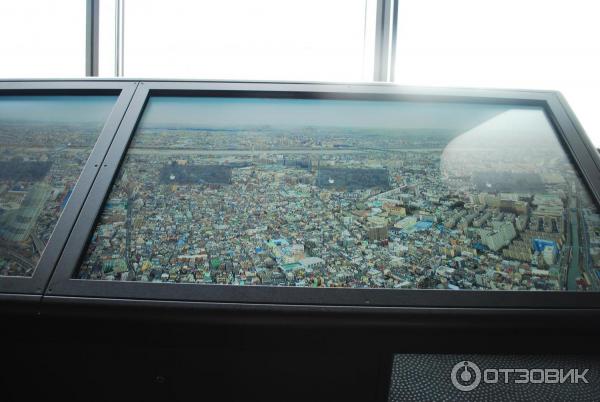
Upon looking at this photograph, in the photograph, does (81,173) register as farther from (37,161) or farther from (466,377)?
(466,377)

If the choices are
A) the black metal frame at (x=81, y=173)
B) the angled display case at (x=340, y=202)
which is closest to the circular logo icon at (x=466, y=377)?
the angled display case at (x=340, y=202)

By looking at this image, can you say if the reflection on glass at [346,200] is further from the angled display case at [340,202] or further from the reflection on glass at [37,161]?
the reflection on glass at [37,161]

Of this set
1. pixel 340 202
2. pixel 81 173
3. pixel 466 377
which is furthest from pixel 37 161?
pixel 466 377

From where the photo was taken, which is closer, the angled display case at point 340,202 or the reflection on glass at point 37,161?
the angled display case at point 340,202

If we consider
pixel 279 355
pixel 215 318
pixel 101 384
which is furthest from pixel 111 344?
pixel 279 355

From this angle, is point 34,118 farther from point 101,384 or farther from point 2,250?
point 101,384

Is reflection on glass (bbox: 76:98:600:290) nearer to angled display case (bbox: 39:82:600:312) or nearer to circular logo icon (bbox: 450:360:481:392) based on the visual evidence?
angled display case (bbox: 39:82:600:312)
